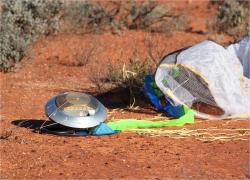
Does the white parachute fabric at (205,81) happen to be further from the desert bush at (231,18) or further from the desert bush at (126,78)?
the desert bush at (231,18)

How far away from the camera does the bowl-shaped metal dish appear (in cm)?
692

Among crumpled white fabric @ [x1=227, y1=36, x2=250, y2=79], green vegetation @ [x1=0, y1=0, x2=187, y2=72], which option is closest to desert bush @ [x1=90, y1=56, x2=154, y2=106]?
crumpled white fabric @ [x1=227, y1=36, x2=250, y2=79]

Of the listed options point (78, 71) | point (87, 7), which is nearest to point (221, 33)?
point (87, 7)

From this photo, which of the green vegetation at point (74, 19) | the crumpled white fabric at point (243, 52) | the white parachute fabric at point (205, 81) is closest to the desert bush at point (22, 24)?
the green vegetation at point (74, 19)

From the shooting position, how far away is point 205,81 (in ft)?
26.3

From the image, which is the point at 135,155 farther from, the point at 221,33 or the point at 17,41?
the point at 221,33

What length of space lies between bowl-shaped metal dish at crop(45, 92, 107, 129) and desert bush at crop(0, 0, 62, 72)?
3508 millimetres

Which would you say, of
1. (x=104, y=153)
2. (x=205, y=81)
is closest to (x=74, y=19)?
(x=205, y=81)

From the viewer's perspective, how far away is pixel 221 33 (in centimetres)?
1402

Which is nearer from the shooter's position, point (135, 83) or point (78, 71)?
point (135, 83)

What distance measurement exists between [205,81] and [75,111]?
1.72 meters

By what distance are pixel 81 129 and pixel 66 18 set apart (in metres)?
6.44

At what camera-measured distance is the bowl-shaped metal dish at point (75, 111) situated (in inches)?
272

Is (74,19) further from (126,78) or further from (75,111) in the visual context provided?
(75,111)
